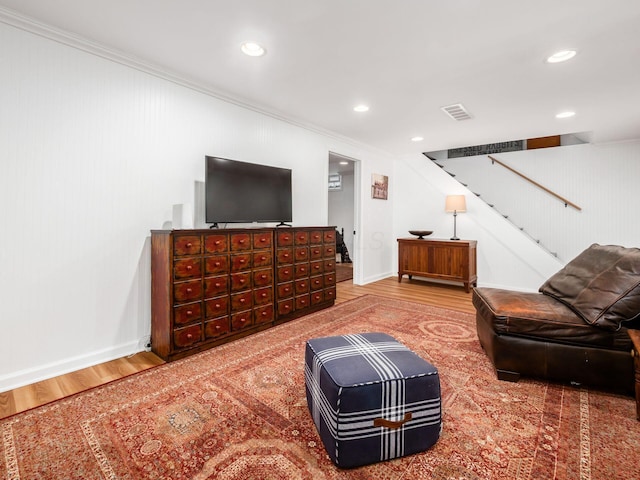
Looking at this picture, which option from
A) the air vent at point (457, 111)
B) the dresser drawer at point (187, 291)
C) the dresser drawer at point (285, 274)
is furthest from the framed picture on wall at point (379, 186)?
the dresser drawer at point (187, 291)

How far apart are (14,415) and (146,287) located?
111 centimetres

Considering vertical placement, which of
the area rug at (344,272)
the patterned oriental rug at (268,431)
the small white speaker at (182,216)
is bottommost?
the patterned oriental rug at (268,431)

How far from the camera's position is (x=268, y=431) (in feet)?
5.22

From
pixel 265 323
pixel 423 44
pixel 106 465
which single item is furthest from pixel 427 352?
pixel 423 44

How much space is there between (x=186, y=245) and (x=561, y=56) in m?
3.26

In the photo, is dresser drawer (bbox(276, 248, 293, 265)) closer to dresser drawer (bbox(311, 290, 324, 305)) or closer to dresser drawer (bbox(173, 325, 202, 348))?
dresser drawer (bbox(311, 290, 324, 305))

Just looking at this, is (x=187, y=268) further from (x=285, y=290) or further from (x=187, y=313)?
(x=285, y=290)

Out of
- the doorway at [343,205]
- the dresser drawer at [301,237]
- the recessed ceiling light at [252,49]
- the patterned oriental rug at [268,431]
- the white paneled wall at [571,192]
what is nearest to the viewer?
the patterned oriental rug at [268,431]

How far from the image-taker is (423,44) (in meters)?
2.26

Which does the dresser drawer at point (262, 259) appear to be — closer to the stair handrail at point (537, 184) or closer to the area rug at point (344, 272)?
the area rug at point (344, 272)

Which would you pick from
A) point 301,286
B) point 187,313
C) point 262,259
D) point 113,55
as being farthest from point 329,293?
point 113,55

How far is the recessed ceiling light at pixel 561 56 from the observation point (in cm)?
235

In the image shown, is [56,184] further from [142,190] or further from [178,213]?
[178,213]

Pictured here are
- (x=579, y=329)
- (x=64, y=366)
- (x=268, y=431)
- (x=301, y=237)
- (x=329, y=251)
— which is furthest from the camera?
(x=329, y=251)
